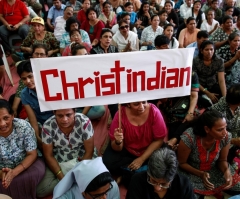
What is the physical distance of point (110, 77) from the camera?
1852 mm

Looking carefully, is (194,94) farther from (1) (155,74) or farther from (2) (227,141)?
(1) (155,74)

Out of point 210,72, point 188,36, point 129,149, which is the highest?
point 188,36

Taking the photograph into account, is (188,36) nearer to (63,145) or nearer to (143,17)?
(143,17)

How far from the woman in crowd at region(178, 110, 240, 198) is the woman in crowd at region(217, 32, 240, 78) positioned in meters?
1.97

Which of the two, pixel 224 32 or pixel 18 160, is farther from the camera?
pixel 224 32

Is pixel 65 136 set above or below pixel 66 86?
below

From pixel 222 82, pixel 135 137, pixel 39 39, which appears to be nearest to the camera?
pixel 135 137

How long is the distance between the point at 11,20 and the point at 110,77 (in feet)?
13.0

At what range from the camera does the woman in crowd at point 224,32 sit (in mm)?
4431

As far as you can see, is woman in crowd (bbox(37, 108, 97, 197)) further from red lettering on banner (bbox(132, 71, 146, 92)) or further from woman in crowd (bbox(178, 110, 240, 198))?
woman in crowd (bbox(178, 110, 240, 198))

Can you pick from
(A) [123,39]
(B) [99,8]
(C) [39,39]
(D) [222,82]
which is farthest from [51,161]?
(B) [99,8]

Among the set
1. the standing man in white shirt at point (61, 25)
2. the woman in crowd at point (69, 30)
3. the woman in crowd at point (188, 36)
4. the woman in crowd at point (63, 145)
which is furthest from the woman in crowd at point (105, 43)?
the woman in crowd at point (63, 145)

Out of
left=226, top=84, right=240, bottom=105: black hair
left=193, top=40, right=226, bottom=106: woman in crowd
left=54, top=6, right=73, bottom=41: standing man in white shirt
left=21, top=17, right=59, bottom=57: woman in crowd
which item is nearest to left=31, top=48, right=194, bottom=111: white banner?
left=226, top=84, right=240, bottom=105: black hair

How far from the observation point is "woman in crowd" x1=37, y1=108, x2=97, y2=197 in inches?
90.7
